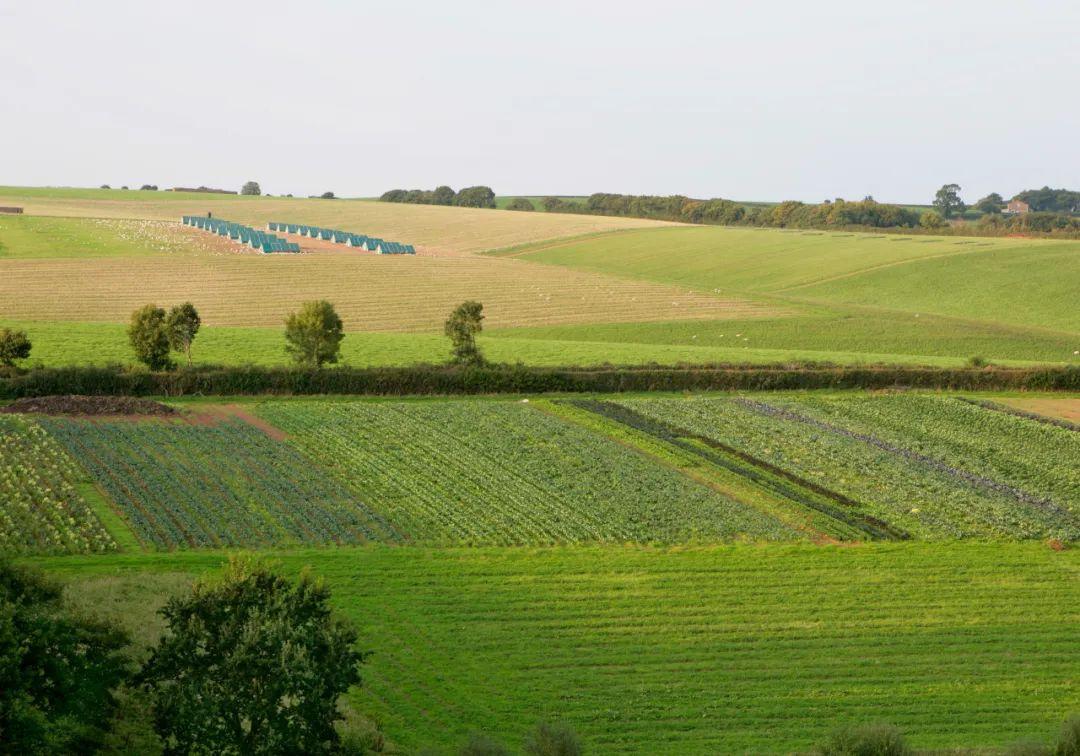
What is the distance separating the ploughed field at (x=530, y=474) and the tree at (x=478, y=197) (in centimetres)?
14511

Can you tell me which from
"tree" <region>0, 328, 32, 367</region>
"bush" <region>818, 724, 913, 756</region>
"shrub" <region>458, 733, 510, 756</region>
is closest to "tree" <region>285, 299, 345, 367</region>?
"tree" <region>0, 328, 32, 367</region>

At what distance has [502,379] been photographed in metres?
49.5

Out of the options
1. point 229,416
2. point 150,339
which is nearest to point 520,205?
point 150,339

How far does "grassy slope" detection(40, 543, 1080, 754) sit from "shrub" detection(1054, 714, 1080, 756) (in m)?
3.03

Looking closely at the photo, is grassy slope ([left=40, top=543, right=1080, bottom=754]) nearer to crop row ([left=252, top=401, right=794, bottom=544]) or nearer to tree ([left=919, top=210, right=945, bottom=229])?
crop row ([left=252, top=401, right=794, bottom=544])

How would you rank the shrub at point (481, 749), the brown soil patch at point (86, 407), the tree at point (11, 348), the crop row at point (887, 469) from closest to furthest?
1. the shrub at point (481, 749)
2. the crop row at point (887, 469)
3. the brown soil patch at point (86, 407)
4. the tree at point (11, 348)

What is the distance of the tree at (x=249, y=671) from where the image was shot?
18.1 metres

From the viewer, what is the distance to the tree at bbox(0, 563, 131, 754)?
1725 centimetres

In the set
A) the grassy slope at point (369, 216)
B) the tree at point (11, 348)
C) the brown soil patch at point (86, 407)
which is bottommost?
the brown soil patch at point (86, 407)

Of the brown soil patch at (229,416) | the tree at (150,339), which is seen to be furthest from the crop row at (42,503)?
the tree at (150,339)

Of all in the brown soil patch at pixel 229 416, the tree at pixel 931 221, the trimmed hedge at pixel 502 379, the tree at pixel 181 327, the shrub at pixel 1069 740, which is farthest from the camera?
the tree at pixel 931 221

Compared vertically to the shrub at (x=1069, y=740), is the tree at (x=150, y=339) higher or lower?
higher

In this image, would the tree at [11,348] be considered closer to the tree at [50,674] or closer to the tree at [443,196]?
the tree at [50,674]

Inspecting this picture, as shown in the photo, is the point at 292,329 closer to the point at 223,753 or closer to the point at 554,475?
the point at 554,475
